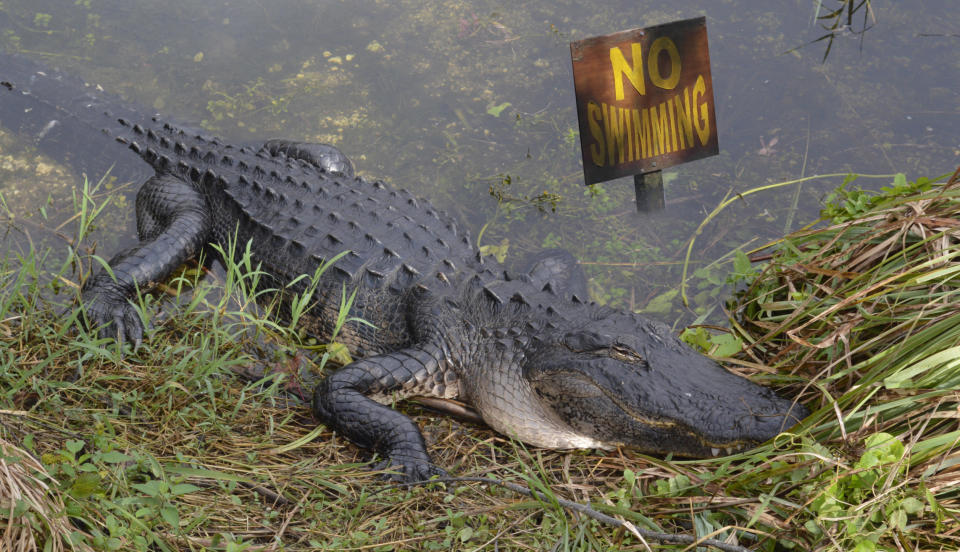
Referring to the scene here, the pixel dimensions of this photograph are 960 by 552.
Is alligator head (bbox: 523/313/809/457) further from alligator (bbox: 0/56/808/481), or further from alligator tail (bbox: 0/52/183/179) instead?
alligator tail (bbox: 0/52/183/179)

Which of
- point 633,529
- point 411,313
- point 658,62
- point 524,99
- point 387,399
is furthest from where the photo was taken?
point 524,99

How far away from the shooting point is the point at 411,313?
3.73 m

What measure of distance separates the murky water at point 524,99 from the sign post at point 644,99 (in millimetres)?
556

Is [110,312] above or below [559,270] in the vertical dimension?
above

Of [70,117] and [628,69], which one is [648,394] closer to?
[628,69]

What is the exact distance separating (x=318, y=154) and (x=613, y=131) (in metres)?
1.98

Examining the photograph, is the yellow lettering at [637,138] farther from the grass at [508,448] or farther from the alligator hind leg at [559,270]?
the grass at [508,448]

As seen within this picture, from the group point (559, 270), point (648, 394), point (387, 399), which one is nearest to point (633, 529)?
point (648, 394)

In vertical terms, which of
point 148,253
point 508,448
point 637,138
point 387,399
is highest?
point 637,138

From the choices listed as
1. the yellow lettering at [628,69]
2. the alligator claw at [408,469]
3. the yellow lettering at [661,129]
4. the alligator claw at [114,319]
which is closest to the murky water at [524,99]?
the yellow lettering at [661,129]

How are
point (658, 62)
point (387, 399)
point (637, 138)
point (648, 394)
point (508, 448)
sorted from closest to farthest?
point (648, 394) < point (508, 448) < point (387, 399) < point (658, 62) < point (637, 138)

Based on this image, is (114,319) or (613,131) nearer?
(114,319)

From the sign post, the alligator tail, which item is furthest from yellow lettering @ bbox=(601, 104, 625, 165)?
the alligator tail

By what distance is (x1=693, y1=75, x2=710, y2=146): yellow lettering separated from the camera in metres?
3.95
